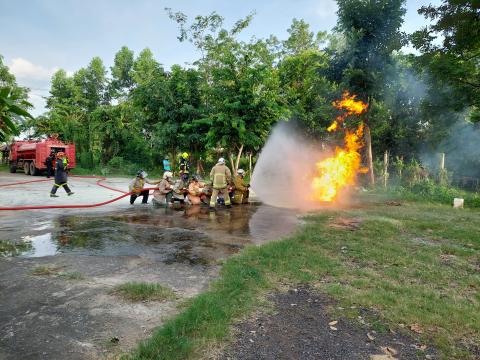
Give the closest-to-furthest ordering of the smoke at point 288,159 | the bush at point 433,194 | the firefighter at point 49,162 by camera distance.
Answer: the bush at point 433,194 → the firefighter at point 49,162 → the smoke at point 288,159

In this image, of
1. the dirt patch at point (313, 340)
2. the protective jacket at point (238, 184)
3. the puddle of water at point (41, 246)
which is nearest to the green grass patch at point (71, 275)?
the puddle of water at point (41, 246)

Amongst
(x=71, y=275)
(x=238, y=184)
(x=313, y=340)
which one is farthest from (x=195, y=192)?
(x=313, y=340)

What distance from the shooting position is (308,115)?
2161 cm

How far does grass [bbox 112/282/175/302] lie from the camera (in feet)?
14.2

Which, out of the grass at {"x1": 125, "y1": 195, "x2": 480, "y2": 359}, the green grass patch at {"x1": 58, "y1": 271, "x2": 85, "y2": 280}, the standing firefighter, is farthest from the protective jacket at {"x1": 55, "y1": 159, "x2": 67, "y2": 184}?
the grass at {"x1": 125, "y1": 195, "x2": 480, "y2": 359}

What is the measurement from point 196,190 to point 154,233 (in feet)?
15.6

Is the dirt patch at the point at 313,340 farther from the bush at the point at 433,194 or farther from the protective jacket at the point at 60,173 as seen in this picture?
the bush at the point at 433,194

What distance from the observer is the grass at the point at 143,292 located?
4332mm

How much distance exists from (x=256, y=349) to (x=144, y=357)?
3.35 feet

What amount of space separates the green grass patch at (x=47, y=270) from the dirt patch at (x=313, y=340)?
3130 millimetres

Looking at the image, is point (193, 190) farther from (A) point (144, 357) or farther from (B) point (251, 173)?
(B) point (251, 173)

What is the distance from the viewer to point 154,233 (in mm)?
7988

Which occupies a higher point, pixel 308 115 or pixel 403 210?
pixel 308 115

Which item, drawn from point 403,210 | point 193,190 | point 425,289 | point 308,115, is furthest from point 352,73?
point 425,289
